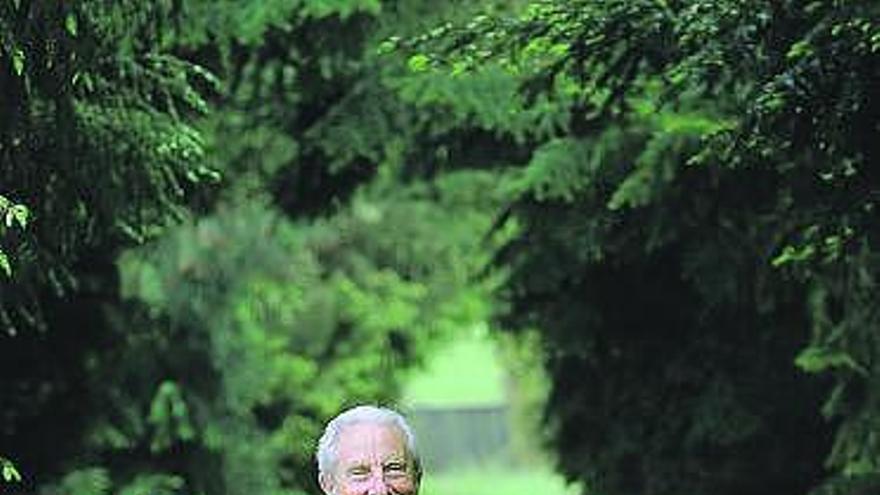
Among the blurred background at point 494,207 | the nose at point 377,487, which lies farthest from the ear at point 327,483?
the blurred background at point 494,207

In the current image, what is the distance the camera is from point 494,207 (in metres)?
10.8

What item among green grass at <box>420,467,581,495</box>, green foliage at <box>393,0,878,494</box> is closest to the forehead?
green foliage at <box>393,0,878,494</box>

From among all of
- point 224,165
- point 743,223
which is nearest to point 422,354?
point 224,165

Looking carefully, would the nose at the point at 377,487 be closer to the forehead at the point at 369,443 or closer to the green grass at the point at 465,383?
the forehead at the point at 369,443

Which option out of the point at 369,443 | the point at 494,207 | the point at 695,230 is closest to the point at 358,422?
the point at 369,443

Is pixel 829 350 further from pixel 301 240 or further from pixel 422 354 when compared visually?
pixel 422 354

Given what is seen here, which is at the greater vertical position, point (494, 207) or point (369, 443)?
point (369, 443)

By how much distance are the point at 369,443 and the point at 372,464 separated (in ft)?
0.17

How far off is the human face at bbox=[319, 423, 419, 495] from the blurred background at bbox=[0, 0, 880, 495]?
99 centimetres

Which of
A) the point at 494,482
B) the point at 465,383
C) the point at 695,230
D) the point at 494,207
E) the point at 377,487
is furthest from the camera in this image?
the point at 465,383

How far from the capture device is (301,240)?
1514 cm

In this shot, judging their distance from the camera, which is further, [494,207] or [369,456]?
[494,207]

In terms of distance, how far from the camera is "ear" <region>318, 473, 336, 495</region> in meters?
4.97

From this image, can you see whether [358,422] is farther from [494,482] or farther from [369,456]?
[494,482]
